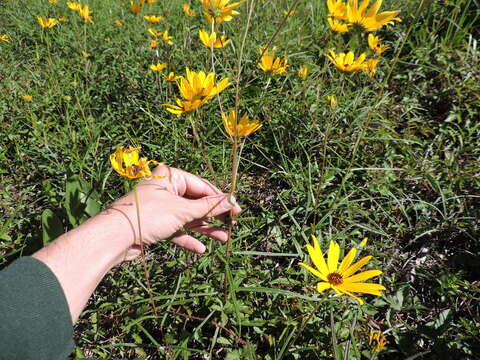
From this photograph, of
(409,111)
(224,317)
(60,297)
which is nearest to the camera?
(60,297)

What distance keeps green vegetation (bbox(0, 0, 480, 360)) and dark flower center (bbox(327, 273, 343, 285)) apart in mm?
81

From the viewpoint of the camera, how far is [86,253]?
0.77 m

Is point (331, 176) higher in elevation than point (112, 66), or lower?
lower

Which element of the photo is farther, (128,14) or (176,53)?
(128,14)

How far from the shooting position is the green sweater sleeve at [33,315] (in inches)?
25.8

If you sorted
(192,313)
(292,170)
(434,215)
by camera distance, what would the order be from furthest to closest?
1. (292,170)
2. (434,215)
3. (192,313)

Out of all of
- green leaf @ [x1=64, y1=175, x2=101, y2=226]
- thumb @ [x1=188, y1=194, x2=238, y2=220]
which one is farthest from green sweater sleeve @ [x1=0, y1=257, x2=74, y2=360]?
green leaf @ [x1=64, y1=175, x2=101, y2=226]

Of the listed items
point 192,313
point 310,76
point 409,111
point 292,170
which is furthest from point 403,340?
point 310,76

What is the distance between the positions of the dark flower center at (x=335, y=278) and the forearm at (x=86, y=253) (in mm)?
522

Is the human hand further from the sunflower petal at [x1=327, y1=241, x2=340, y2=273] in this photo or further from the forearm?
the sunflower petal at [x1=327, y1=241, x2=340, y2=273]

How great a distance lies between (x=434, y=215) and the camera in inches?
52.8

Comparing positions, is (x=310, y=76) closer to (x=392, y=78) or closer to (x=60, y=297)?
(x=392, y=78)

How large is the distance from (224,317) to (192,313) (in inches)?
6.2

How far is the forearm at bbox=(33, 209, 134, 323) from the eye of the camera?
2.44ft
